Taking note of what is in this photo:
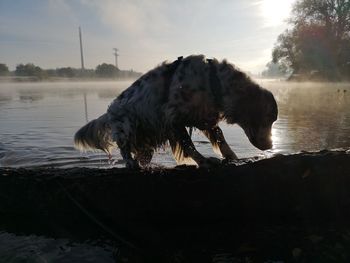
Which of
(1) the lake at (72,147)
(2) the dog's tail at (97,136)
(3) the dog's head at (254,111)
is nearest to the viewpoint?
(1) the lake at (72,147)

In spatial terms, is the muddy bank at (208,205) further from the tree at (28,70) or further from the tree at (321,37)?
the tree at (28,70)

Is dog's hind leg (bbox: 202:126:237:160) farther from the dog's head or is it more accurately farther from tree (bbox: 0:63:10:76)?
tree (bbox: 0:63:10:76)

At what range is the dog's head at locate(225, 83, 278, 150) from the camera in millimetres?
4789

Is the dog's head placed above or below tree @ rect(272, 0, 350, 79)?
below

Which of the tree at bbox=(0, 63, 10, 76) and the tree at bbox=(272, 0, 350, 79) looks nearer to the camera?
the tree at bbox=(272, 0, 350, 79)

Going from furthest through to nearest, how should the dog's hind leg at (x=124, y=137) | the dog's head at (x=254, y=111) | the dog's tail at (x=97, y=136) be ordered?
the dog's tail at (x=97, y=136) < the dog's hind leg at (x=124, y=137) < the dog's head at (x=254, y=111)

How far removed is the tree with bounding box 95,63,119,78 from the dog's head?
10016cm

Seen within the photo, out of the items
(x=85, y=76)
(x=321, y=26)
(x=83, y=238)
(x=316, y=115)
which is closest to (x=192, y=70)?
(x=83, y=238)

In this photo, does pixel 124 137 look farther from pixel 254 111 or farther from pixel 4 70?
pixel 4 70

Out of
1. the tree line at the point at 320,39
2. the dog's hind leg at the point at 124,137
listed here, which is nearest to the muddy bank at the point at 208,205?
the dog's hind leg at the point at 124,137

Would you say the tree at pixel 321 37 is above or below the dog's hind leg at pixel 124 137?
above

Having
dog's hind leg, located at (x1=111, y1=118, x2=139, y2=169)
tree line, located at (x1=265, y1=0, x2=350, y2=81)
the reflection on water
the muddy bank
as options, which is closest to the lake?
the reflection on water

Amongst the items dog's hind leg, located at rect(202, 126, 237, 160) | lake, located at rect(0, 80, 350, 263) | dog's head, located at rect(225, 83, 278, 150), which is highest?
dog's head, located at rect(225, 83, 278, 150)

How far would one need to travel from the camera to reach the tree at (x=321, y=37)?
4827 cm
